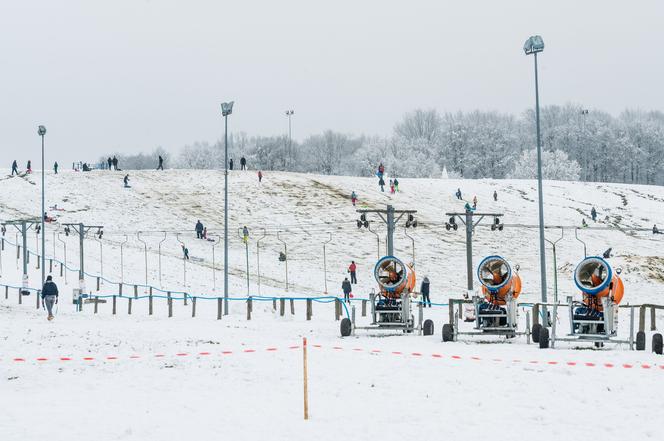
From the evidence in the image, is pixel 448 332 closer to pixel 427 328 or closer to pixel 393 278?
pixel 427 328

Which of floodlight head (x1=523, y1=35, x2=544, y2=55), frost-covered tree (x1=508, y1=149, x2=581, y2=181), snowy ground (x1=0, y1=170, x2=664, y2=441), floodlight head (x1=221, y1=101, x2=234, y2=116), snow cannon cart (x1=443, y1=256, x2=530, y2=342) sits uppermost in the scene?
frost-covered tree (x1=508, y1=149, x2=581, y2=181)

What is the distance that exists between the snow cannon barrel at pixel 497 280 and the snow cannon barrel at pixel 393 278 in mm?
2491

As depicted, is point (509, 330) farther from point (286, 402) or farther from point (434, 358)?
point (286, 402)

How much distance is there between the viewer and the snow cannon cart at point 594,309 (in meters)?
22.1

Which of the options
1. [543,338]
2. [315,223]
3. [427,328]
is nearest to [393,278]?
[427,328]

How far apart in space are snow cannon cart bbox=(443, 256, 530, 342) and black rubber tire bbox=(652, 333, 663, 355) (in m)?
4.17

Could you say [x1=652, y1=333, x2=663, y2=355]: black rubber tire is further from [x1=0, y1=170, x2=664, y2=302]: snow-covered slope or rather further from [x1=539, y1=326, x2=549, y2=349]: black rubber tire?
[x1=0, y1=170, x2=664, y2=302]: snow-covered slope

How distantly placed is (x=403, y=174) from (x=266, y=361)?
383 ft

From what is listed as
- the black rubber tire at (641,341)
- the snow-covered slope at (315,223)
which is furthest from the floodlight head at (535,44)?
the snow-covered slope at (315,223)

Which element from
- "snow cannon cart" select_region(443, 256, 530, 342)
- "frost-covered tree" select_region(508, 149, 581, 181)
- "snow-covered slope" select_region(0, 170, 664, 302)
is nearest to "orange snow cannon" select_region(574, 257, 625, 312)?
"snow cannon cart" select_region(443, 256, 530, 342)

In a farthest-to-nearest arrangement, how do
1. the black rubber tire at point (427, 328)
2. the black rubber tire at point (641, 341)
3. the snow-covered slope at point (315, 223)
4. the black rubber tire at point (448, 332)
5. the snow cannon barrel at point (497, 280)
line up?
the snow-covered slope at point (315, 223) < the black rubber tire at point (427, 328) < the snow cannon barrel at point (497, 280) < the black rubber tire at point (448, 332) < the black rubber tire at point (641, 341)

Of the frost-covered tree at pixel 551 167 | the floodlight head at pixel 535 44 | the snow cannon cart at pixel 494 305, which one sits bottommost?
the snow cannon cart at pixel 494 305

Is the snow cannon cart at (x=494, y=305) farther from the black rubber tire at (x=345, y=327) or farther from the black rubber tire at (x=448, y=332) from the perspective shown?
the black rubber tire at (x=345, y=327)

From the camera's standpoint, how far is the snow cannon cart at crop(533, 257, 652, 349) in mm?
22141
